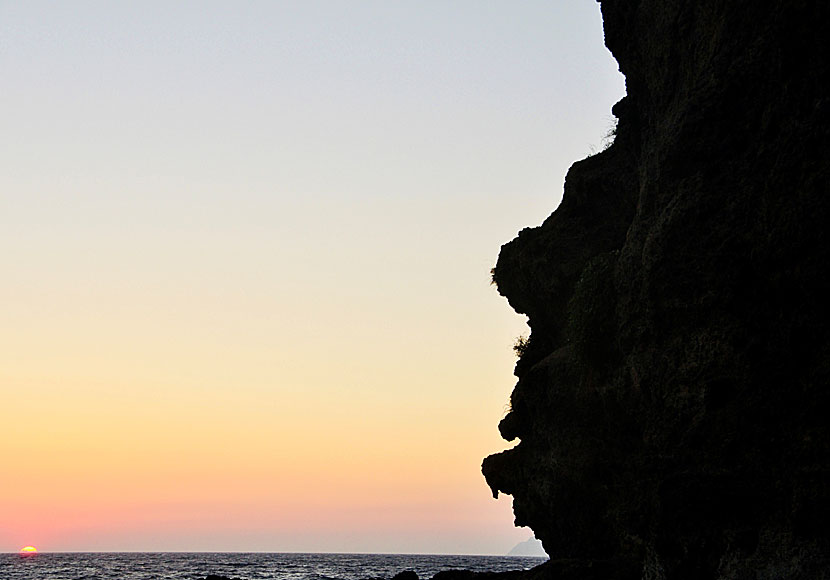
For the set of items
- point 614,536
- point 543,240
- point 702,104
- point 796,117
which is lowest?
point 614,536

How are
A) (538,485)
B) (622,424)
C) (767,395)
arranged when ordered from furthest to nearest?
(538,485) → (622,424) → (767,395)

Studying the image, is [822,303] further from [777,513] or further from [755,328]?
[777,513]

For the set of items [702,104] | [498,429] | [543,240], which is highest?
[543,240]

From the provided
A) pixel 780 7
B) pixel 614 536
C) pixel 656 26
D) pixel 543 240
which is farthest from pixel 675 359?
pixel 543 240

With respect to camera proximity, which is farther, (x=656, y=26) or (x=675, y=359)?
(x=656, y=26)

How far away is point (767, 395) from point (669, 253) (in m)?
3.75

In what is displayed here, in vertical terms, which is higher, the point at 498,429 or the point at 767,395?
the point at 498,429

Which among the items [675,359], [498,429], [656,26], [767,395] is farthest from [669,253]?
[498,429]

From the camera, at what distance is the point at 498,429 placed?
36.6m

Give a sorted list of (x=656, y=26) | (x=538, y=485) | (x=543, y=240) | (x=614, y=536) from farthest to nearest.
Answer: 1. (x=543, y=240)
2. (x=538, y=485)
3. (x=614, y=536)
4. (x=656, y=26)

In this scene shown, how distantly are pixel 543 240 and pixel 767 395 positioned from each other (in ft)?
68.1

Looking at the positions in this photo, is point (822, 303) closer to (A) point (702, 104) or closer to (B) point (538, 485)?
(A) point (702, 104)

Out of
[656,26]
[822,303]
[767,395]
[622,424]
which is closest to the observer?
[822,303]

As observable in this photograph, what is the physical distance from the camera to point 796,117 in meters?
15.4
